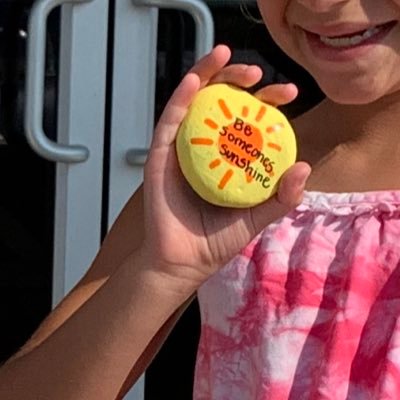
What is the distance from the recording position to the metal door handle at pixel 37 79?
8.48 ft

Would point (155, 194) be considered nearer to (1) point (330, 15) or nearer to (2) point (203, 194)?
(2) point (203, 194)

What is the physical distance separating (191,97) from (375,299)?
0.34 meters

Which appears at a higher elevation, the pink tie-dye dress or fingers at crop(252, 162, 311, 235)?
fingers at crop(252, 162, 311, 235)

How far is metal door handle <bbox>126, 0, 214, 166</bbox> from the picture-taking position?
2.68m

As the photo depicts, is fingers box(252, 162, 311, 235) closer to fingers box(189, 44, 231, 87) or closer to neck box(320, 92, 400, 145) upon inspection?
fingers box(189, 44, 231, 87)

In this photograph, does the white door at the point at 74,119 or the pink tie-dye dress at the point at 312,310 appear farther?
the white door at the point at 74,119

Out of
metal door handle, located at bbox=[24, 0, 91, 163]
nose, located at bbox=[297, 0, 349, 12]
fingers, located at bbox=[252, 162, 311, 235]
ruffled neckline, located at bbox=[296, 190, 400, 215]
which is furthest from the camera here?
metal door handle, located at bbox=[24, 0, 91, 163]

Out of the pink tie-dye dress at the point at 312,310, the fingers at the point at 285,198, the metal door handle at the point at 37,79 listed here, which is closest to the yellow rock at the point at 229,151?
the fingers at the point at 285,198

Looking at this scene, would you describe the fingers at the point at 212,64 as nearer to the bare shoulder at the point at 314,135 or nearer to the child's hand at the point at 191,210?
the child's hand at the point at 191,210

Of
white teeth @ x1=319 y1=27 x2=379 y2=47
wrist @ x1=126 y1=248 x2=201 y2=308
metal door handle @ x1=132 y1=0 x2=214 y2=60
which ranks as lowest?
metal door handle @ x1=132 y1=0 x2=214 y2=60

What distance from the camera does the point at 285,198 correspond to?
129 cm

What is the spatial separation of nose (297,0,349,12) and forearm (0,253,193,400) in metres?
0.33

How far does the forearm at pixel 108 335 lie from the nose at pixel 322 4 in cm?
33

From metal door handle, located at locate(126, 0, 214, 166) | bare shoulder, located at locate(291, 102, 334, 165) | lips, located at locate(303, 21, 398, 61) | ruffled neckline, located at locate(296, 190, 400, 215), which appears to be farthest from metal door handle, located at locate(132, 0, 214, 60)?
lips, located at locate(303, 21, 398, 61)
